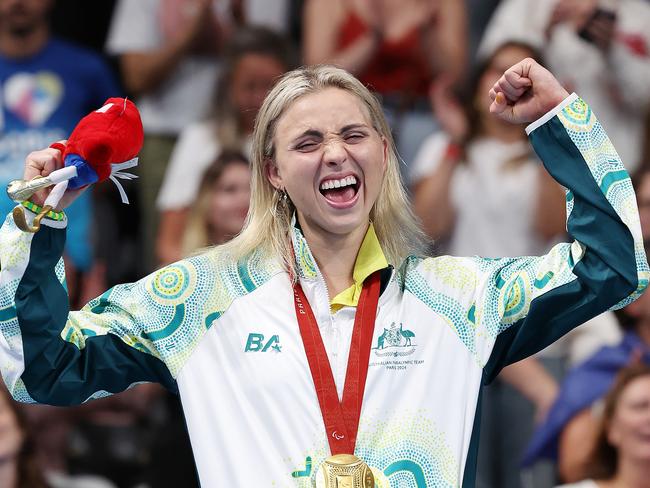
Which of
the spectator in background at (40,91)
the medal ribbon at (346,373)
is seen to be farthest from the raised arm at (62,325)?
the spectator in background at (40,91)

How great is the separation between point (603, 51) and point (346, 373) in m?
3.26

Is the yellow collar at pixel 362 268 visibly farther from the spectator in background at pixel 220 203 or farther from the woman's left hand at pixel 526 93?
the spectator in background at pixel 220 203

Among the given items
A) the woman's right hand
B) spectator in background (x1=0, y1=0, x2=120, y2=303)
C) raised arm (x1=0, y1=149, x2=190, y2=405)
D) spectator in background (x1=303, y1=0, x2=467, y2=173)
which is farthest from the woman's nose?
spectator in background (x1=0, y1=0, x2=120, y2=303)

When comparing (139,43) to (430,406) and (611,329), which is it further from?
(430,406)

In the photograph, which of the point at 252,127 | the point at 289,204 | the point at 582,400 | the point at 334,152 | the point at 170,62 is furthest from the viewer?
the point at 170,62

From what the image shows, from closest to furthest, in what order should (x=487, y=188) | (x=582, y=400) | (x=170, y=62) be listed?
(x=582, y=400)
(x=487, y=188)
(x=170, y=62)

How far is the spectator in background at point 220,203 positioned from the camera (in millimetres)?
5414

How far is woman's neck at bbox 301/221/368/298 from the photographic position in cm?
293

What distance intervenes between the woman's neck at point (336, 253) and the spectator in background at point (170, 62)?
3.02 m

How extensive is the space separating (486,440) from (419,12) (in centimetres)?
206

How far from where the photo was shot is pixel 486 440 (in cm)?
501

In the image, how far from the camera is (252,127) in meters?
5.66

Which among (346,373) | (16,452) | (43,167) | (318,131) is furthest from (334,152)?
(16,452)

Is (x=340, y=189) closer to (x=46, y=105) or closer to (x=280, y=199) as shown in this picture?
(x=280, y=199)
